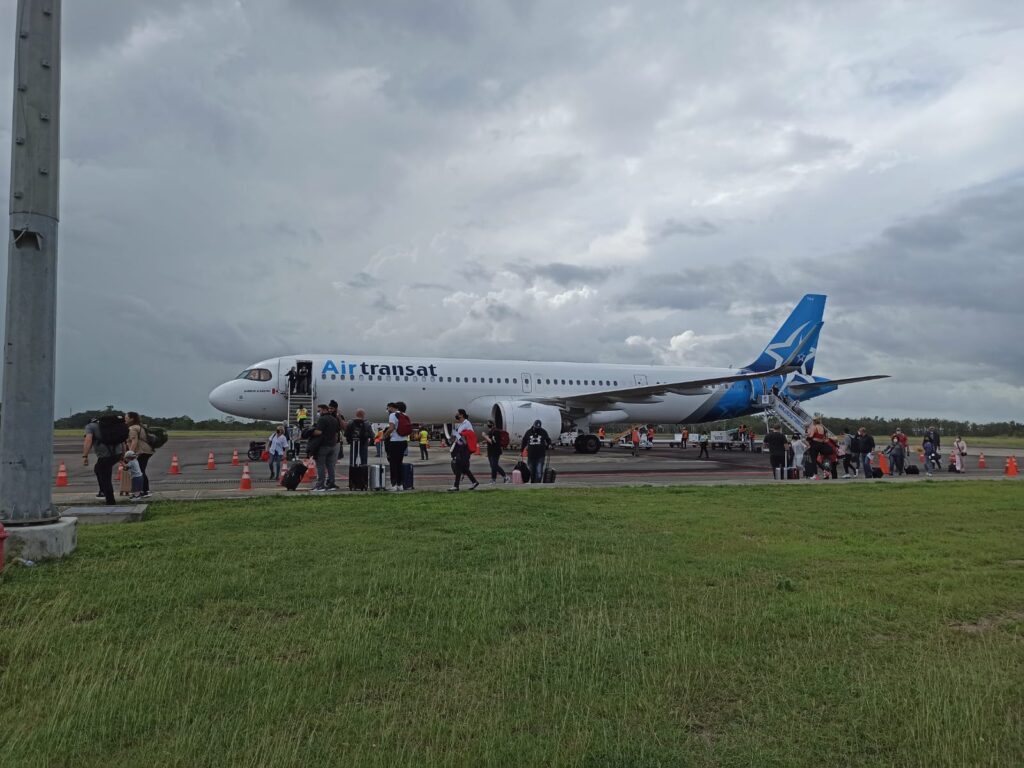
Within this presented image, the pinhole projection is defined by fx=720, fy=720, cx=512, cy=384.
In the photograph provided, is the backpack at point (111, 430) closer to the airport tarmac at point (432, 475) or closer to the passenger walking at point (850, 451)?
the airport tarmac at point (432, 475)

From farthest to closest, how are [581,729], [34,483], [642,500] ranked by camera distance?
[642,500]
[34,483]
[581,729]

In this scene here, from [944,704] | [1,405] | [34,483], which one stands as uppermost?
[1,405]

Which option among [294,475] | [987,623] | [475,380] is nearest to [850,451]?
[475,380]

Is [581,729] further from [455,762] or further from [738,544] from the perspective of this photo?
[738,544]

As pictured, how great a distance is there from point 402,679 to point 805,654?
2.27m

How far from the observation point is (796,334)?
36.0 m

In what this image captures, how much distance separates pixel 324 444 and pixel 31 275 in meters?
6.68

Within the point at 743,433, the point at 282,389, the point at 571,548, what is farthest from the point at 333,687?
the point at 743,433

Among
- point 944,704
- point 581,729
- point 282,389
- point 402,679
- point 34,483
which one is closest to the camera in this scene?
point 581,729

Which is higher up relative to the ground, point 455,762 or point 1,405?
point 1,405

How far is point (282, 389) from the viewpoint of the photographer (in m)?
26.1

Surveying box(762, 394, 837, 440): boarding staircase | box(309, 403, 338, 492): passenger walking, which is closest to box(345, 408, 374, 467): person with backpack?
box(309, 403, 338, 492): passenger walking

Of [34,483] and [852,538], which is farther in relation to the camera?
[852,538]

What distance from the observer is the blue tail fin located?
3572cm
